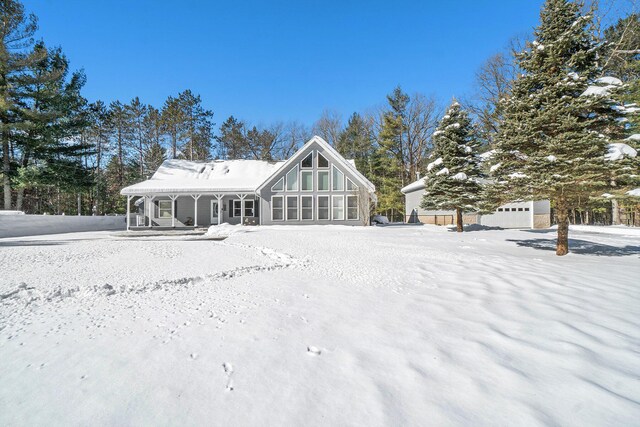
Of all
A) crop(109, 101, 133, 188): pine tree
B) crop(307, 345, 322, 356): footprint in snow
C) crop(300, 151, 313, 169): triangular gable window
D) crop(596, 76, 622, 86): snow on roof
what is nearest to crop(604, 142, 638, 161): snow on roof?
crop(596, 76, 622, 86): snow on roof

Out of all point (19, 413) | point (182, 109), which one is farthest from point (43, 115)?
point (19, 413)

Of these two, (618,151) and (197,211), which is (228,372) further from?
(197,211)

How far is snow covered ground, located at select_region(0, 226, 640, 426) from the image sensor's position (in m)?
1.94

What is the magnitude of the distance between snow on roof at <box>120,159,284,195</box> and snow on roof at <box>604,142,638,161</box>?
1648 cm

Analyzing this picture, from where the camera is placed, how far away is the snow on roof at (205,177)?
19.3 metres

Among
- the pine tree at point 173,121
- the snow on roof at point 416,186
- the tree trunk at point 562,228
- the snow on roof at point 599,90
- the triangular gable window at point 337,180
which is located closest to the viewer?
the snow on roof at point 599,90

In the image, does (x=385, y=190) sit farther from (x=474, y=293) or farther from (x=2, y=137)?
(x=2, y=137)

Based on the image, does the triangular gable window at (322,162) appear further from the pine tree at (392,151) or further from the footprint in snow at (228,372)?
A: the footprint in snow at (228,372)

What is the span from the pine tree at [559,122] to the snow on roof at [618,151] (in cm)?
13

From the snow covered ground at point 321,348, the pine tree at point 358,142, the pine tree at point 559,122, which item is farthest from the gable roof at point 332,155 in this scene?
the pine tree at point 358,142

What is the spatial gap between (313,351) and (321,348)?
97mm

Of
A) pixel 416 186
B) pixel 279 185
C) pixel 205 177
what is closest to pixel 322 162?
pixel 279 185

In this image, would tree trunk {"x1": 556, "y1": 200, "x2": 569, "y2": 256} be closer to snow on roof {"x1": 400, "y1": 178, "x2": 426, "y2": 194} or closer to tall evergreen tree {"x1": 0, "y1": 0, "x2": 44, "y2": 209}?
snow on roof {"x1": 400, "y1": 178, "x2": 426, "y2": 194}

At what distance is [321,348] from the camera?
2.76 meters
